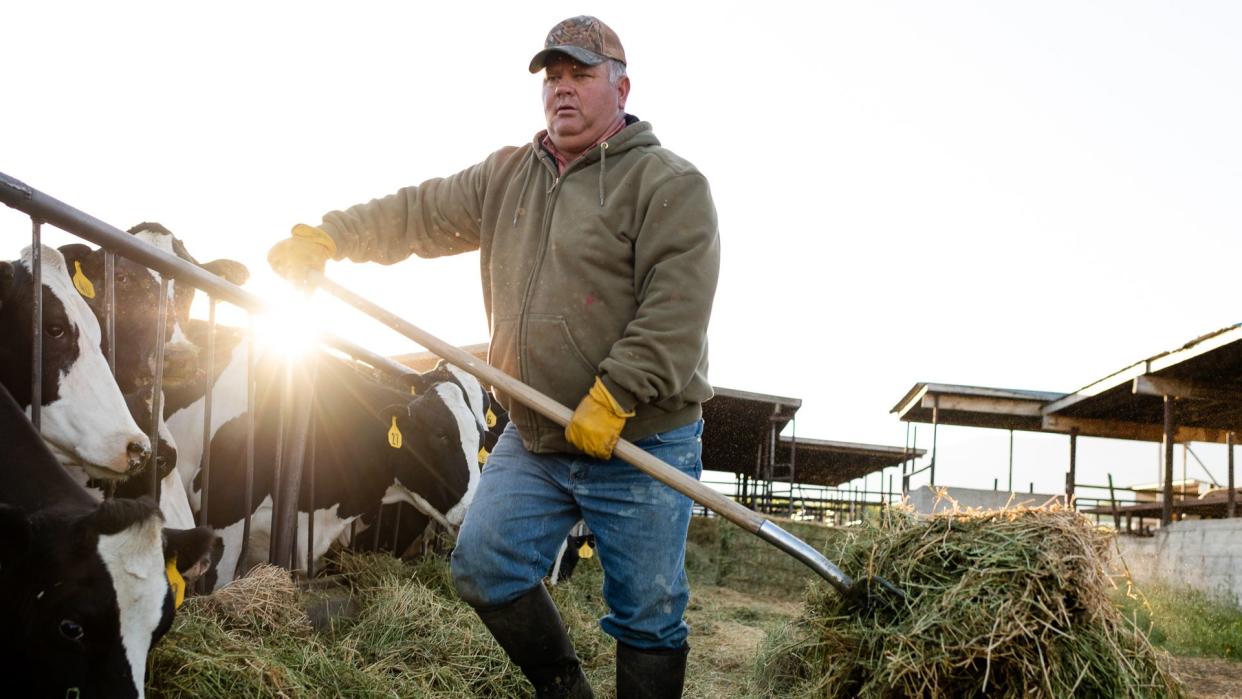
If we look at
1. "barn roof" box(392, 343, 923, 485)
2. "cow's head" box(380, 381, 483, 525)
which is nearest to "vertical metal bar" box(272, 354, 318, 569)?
"cow's head" box(380, 381, 483, 525)

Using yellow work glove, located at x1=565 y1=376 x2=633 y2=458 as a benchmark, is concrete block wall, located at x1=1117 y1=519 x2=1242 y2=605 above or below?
below

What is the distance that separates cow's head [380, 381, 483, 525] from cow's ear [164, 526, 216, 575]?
12.7ft

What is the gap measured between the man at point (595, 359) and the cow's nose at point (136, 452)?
1204 millimetres

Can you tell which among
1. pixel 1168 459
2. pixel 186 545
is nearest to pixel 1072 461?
pixel 1168 459

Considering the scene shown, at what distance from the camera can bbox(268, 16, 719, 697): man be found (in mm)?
2865

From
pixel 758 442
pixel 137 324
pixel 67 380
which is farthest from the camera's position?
pixel 758 442

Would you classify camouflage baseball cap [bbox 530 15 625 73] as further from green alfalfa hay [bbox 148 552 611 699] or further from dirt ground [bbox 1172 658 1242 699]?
dirt ground [bbox 1172 658 1242 699]

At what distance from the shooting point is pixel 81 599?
256cm

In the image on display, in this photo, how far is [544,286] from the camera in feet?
9.82

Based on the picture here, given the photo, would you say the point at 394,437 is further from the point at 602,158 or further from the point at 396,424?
the point at 602,158

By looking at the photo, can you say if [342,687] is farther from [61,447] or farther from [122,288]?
[122,288]

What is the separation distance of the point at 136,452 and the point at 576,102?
2215 millimetres

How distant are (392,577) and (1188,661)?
5.41 meters

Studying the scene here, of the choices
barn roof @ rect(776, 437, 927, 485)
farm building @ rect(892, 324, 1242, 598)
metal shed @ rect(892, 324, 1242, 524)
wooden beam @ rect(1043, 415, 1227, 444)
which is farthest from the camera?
barn roof @ rect(776, 437, 927, 485)
